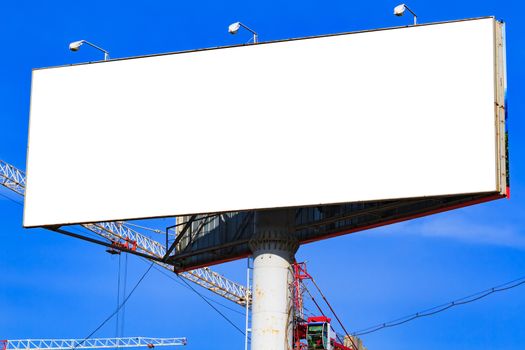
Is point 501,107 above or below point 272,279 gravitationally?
above

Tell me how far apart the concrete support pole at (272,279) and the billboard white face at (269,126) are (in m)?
2.13

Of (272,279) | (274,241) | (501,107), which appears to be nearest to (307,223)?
(274,241)

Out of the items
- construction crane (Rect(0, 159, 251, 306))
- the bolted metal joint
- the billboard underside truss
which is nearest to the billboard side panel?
the billboard underside truss

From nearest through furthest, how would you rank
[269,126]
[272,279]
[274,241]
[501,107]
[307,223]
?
[501,107] < [272,279] < [269,126] < [274,241] < [307,223]

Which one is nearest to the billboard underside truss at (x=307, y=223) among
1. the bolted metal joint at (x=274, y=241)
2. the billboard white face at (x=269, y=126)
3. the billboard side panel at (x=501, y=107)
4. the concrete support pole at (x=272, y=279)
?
the billboard side panel at (x=501, y=107)

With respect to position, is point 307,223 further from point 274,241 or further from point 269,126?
point 269,126

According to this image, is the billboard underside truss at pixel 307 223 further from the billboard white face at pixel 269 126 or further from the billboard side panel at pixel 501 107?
the billboard white face at pixel 269 126

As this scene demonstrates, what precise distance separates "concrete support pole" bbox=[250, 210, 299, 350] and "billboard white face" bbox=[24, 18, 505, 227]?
2.13m

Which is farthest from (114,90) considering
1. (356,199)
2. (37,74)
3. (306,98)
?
(356,199)

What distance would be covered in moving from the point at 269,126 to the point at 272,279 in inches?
294

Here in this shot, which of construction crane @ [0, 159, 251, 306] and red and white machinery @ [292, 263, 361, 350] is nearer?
red and white machinery @ [292, 263, 361, 350]

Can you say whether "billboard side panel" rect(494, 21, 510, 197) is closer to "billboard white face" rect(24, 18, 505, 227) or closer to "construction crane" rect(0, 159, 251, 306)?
"billboard white face" rect(24, 18, 505, 227)

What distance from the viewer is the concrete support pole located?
6331 cm

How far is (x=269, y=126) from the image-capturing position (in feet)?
211
